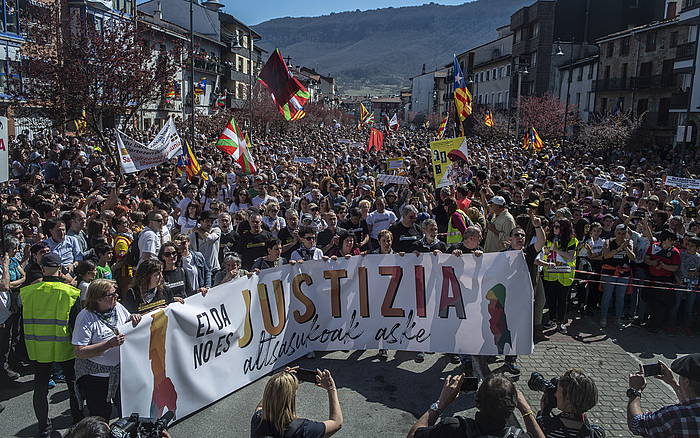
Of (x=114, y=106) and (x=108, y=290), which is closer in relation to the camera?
(x=108, y=290)

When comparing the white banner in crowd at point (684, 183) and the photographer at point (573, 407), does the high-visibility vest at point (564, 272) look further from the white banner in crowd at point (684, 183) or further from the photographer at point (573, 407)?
the white banner in crowd at point (684, 183)

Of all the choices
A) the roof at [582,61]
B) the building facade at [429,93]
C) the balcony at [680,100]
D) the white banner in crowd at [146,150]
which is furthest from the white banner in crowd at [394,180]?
the building facade at [429,93]

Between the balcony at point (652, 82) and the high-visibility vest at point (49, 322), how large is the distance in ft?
145

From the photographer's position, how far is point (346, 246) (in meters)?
7.53

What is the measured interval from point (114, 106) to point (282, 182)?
18.3ft

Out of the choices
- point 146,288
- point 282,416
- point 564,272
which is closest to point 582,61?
point 564,272

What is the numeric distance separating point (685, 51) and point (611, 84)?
868cm

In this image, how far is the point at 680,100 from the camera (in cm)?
3862

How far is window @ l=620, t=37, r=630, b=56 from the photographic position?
45438mm

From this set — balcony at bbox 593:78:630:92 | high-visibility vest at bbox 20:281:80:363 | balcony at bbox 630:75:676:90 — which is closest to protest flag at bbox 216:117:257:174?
high-visibility vest at bbox 20:281:80:363

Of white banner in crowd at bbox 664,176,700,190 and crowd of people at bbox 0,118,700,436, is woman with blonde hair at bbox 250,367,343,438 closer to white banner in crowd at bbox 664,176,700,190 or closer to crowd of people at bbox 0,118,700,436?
crowd of people at bbox 0,118,700,436

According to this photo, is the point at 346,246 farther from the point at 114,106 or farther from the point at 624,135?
the point at 624,135

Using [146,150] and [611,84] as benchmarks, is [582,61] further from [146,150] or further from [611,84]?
[146,150]

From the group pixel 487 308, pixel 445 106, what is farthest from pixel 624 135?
pixel 445 106
